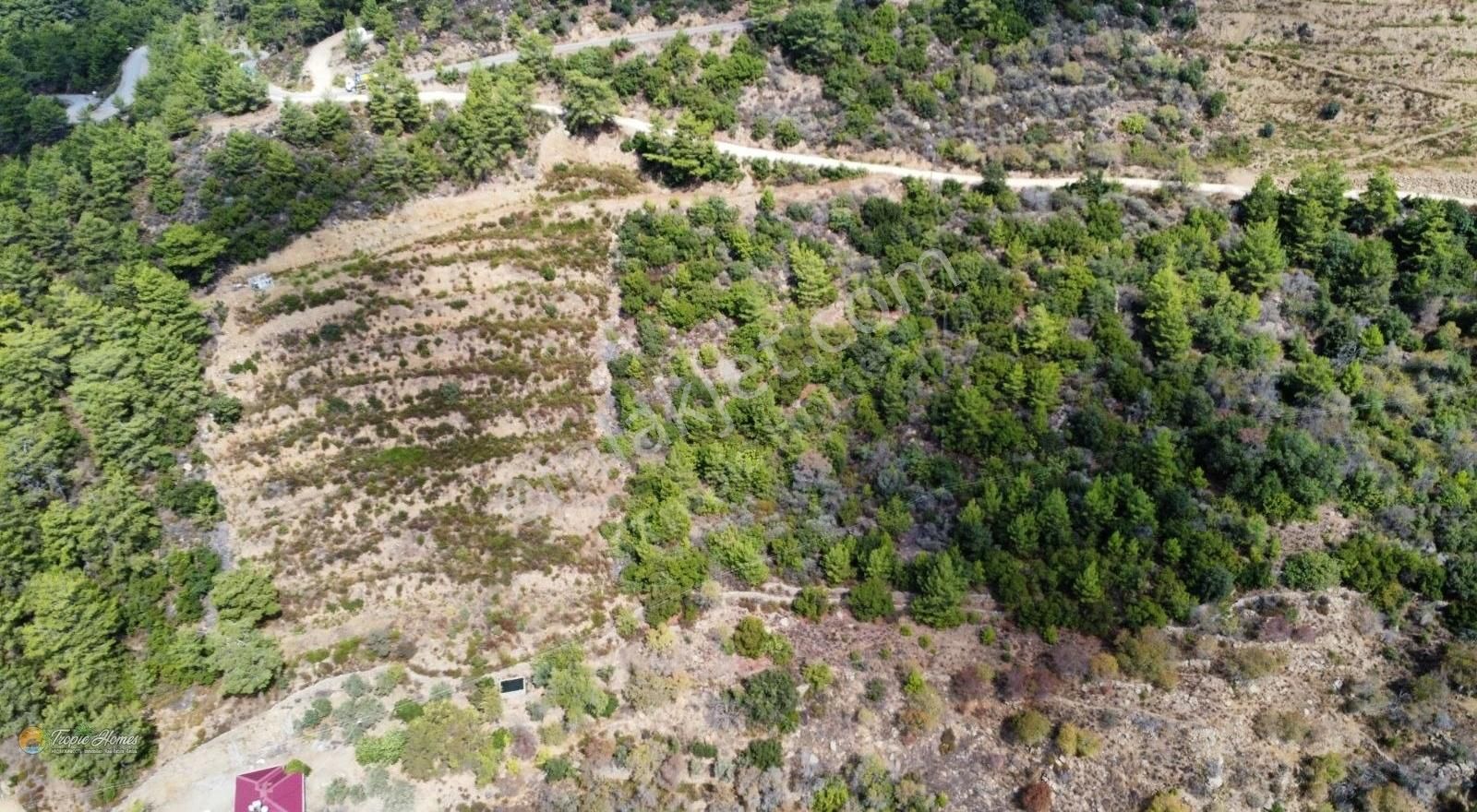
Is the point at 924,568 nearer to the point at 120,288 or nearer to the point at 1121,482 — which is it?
the point at 1121,482

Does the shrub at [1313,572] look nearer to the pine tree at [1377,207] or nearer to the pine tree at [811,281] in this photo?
the pine tree at [1377,207]

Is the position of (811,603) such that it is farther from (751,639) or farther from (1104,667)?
(1104,667)

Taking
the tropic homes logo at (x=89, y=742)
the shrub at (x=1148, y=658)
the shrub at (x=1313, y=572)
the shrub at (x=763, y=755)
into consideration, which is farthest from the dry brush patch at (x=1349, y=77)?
the tropic homes logo at (x=89, y=742)

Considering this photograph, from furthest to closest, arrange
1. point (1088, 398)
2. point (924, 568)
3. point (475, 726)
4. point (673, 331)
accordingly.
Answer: point (673, 331), point (1088, 398), point (924, 568), point (475, 726)

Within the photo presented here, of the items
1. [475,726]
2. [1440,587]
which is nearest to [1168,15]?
[1440,587]

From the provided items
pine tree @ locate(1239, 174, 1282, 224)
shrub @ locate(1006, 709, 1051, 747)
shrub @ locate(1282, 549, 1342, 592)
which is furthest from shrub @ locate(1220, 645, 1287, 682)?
pine tree @ locate(1239, 174, 1282, 224)

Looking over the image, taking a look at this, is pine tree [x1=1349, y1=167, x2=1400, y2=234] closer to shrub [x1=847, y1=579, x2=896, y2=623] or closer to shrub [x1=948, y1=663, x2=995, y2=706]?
shrub [x1=948, y1=663, x2=995, y2=706]
